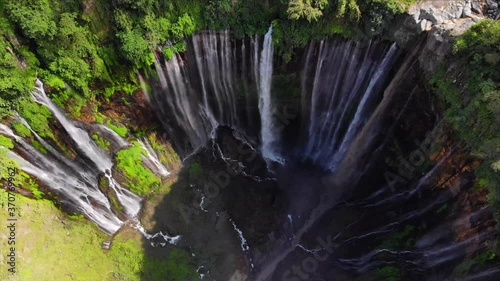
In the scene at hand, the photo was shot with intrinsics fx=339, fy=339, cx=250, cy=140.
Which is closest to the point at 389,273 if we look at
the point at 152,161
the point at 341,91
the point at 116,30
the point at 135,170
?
the point at 341,91

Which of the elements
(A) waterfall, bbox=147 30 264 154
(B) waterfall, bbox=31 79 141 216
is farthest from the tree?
(B) waterfall, bbox=31 79 141 216

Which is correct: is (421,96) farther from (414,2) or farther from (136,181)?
(136,181)

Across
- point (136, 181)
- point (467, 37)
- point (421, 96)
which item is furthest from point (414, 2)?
point (136, 181)

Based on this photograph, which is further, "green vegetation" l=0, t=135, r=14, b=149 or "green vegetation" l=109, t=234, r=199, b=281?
"green vegetation" l=109, t=234, r=199, b=281

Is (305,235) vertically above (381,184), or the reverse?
(381,184)

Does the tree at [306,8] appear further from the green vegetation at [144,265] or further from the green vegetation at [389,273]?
the green vegetation at [144,265]

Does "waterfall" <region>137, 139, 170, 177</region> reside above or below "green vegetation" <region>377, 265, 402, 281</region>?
above

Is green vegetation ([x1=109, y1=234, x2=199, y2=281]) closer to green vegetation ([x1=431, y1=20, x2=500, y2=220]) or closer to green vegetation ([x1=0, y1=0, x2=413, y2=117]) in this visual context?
green vegetation ([x1=0, y1=0, x2=413, y2=117])
